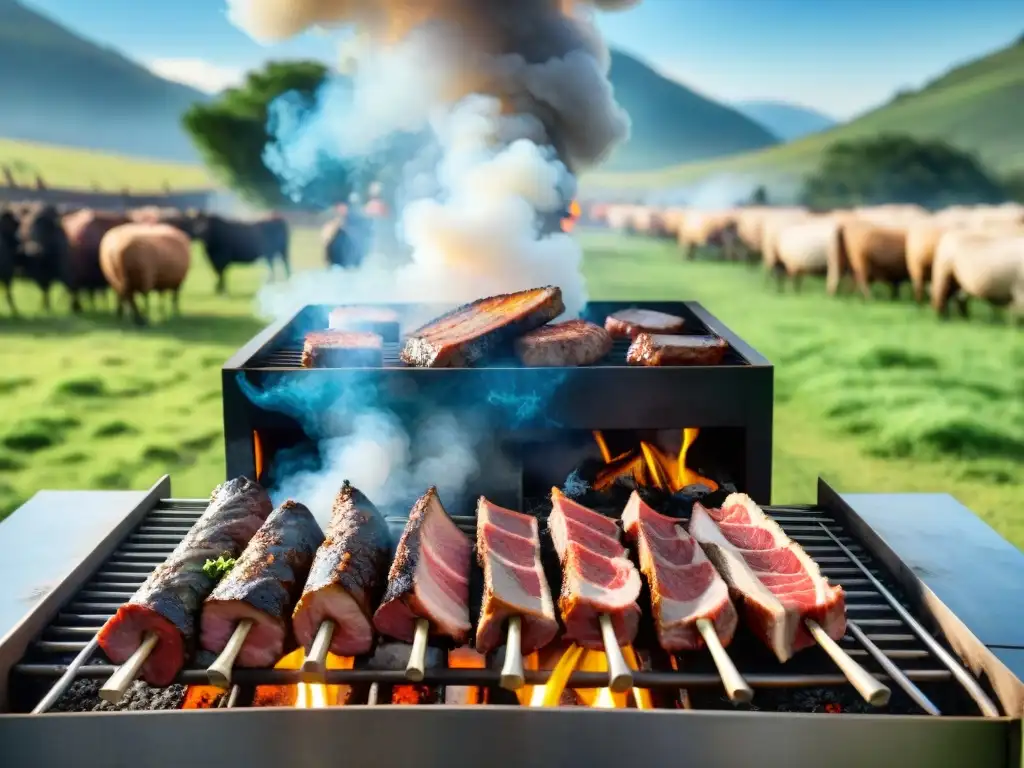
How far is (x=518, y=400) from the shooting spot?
14.4 ft

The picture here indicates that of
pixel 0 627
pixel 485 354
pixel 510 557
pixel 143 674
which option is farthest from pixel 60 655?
pixel 485 354

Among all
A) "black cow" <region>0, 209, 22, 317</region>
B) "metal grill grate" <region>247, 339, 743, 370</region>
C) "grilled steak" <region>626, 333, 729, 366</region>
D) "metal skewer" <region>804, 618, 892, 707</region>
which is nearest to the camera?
"metal skewer" <region>804, 618, 892, 707</region>

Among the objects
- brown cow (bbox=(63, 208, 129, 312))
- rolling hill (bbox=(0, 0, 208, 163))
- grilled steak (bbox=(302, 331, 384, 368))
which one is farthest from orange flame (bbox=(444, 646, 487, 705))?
rolling hill (bbox=(0, 0, 208, 163))

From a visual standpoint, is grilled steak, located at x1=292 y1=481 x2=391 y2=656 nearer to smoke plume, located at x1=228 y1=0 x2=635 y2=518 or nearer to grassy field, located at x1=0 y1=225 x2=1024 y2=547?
smoke plume, located at x1=228 y1=0 x2=635 y2=518

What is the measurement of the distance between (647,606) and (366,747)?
1.07 metres

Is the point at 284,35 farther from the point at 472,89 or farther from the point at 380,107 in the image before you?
the point at 472,89

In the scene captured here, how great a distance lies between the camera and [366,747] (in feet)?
7.84

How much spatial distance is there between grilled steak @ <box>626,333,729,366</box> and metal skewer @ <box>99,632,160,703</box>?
2.76 m

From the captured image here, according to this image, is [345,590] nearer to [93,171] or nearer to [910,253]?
[910,253]

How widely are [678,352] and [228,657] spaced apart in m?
2.78

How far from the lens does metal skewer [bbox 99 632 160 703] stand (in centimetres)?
236

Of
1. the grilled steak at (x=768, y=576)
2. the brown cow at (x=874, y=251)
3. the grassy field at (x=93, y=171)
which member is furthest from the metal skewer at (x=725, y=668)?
the grassy field at (x=93, y=171)

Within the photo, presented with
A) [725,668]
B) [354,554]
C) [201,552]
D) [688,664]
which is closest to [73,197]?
[201,552]

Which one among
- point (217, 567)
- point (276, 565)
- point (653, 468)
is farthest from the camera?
point (653, 468)
